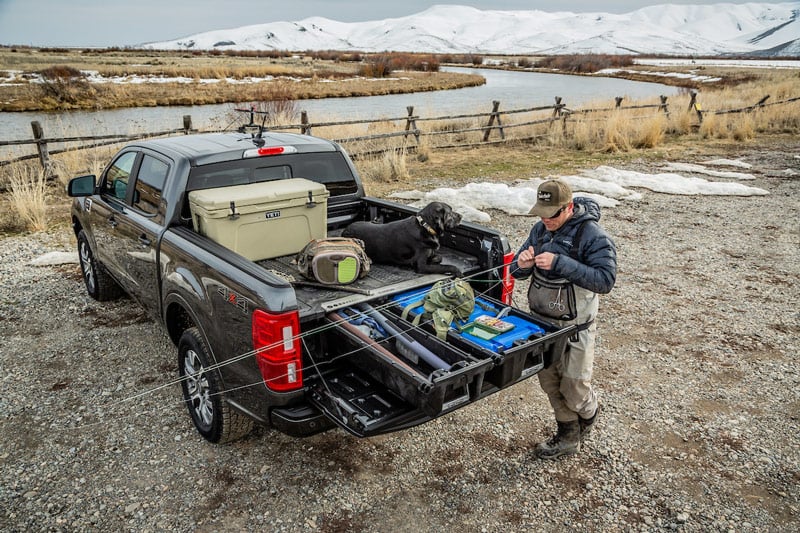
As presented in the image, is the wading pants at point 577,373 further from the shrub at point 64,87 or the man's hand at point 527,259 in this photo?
the shrub at point 64,87

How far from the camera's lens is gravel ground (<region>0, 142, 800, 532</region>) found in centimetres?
309

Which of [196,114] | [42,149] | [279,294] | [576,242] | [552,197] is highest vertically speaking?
[552,197]

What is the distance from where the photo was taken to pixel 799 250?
7746 millimetres

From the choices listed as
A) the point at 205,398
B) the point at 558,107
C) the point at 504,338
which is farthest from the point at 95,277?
the point at 558,107

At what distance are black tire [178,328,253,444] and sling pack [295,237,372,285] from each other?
80 centimetres

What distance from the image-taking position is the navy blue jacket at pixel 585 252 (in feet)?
10.1

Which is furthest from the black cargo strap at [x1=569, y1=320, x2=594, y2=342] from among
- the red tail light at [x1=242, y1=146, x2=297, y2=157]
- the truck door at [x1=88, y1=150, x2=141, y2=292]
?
the truck door at [x1=88, y1=150, x2=141, y2=292]

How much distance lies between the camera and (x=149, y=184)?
4258mm

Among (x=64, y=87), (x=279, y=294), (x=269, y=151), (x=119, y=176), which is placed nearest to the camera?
(x=279, y=294)

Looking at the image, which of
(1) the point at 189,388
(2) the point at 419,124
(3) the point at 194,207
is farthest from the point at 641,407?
(2) the point at 419,124

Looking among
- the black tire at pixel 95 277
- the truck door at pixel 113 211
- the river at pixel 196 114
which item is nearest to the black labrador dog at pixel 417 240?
the truck door at pixel 113 211

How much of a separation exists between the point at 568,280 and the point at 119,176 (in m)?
3.78

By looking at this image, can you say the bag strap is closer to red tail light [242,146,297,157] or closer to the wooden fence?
red tail light [242,146,297,157]

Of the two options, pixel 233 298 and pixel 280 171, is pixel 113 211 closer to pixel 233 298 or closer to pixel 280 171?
pixel 280 171
